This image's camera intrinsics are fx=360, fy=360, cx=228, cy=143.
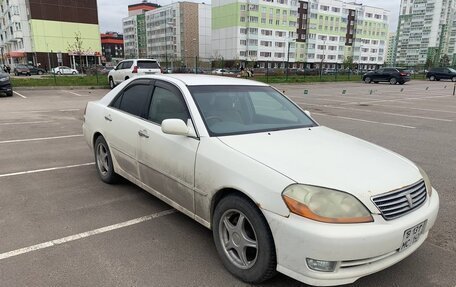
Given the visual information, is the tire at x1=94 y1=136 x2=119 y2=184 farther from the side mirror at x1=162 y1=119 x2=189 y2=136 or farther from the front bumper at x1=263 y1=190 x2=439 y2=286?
the front bumper at x1=263 y1=190 x2=439 y2=286

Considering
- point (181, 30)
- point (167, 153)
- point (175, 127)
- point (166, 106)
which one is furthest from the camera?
point (181, 30)

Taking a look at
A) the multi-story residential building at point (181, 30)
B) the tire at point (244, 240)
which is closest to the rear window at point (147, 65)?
the tire at point (244, 240)

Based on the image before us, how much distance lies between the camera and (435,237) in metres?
3.64

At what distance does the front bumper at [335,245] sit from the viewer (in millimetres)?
2318

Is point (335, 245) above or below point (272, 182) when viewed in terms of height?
below

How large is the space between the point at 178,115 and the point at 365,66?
403 feet

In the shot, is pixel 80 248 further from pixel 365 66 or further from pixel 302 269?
pixel 365 66

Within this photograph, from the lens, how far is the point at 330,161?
2852mm

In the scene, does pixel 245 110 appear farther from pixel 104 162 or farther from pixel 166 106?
pixel 104 162

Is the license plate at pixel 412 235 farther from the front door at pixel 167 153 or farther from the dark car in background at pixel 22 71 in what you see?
the dark car in background at pixel 22 71

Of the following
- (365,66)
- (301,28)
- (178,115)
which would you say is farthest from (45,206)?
(365,66)

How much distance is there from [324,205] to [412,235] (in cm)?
79

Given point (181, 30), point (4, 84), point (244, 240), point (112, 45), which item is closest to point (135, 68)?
point (4, 84)

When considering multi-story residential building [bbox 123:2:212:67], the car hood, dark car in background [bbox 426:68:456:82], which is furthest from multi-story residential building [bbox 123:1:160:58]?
the car hood
